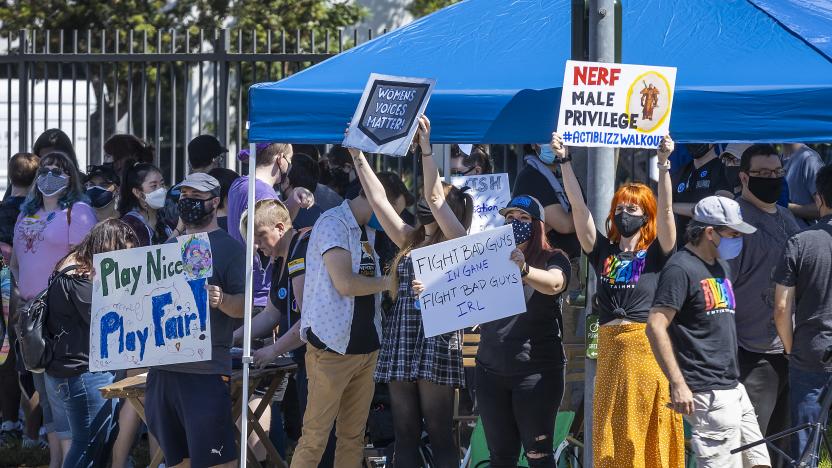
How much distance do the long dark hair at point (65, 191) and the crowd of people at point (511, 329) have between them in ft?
1.88

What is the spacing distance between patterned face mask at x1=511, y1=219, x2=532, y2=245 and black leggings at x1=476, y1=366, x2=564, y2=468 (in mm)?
645

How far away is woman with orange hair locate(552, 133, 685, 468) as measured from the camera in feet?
18.7

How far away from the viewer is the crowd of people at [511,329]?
18.2ft

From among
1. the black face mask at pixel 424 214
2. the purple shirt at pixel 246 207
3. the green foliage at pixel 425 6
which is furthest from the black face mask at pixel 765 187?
the green foliage at pixel 425 6

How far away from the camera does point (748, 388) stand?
6.36 metres

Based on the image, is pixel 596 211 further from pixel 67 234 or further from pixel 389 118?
pixel 67 234

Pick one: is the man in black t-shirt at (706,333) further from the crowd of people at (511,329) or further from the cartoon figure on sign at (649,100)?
the cartoon figure on sign at (649,100)

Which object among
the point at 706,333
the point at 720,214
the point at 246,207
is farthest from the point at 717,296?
the point at 246,207

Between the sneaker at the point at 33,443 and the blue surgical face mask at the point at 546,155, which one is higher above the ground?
the blue surgical face mask at the point at 546,155

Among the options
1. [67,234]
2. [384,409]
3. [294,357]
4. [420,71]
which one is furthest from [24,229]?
[420,71]

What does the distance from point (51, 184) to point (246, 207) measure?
120 centimetres

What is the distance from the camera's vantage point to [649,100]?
5.35 m

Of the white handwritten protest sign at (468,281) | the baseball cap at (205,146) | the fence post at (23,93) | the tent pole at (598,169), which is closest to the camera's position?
the tent pole at (598,169)

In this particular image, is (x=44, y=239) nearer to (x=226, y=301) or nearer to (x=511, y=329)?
(x=226, y=301)
